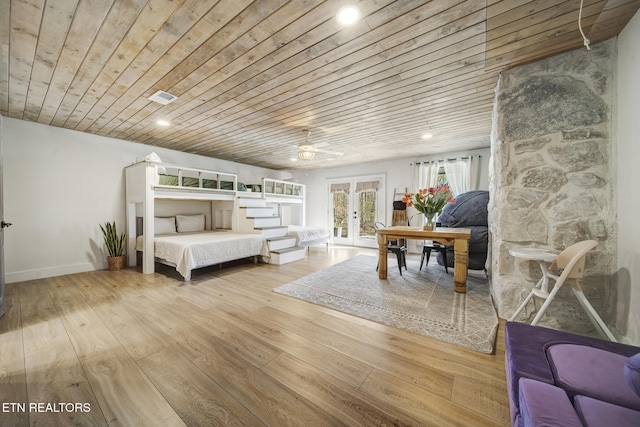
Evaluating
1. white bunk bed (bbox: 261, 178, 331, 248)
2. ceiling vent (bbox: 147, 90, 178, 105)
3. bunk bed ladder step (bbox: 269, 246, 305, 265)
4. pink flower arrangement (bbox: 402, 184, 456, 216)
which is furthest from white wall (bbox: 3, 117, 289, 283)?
pink flower arrangement (bbox: 402, 184, 456, 216)

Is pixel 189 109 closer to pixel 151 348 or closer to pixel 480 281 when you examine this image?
pixel 151 348

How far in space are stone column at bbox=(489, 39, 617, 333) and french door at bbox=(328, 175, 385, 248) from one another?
398 centimetres

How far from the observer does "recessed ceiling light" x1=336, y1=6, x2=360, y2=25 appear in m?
1.45

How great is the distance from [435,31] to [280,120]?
2.24m

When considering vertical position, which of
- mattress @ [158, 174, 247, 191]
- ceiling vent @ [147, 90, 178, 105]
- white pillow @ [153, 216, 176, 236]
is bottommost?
white pillow @ [153, 216, 176, 236]

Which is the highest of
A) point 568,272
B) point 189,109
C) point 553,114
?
point 189,109

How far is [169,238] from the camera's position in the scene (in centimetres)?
382

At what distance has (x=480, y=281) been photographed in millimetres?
3301

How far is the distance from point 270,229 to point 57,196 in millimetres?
3387

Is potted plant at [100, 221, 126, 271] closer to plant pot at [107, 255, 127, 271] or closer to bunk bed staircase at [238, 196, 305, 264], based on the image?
plant pot at [107, 255, 127, 271]

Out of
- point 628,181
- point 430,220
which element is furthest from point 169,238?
point 628,181

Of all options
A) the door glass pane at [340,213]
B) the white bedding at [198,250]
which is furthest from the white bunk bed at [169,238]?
the door glass pane at [340,213]

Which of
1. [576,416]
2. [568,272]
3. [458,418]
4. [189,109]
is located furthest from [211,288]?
[568,272]

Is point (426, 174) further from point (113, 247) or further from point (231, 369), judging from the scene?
point (113, 247)
